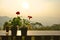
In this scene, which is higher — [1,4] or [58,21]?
[1,4]

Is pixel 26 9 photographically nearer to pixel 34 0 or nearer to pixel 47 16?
pixel 34 0

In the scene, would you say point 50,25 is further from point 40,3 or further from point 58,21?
point 40,3

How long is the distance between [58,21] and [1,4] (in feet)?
3.07

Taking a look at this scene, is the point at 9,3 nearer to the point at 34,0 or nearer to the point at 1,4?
the point at 1,4

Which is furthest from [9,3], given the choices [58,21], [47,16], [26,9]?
[58,21]

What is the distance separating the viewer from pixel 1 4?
223cm

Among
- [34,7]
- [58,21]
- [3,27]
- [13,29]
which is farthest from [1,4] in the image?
[58,21]

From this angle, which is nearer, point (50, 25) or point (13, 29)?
point (13, 29)

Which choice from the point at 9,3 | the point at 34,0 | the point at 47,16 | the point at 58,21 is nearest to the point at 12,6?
the point at 9,3

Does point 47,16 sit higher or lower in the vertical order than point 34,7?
lower

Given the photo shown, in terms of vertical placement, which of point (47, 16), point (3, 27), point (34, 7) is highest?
point (34, 7)

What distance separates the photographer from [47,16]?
224 cm

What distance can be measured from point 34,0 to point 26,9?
0.19m

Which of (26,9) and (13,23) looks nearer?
(13,23)
